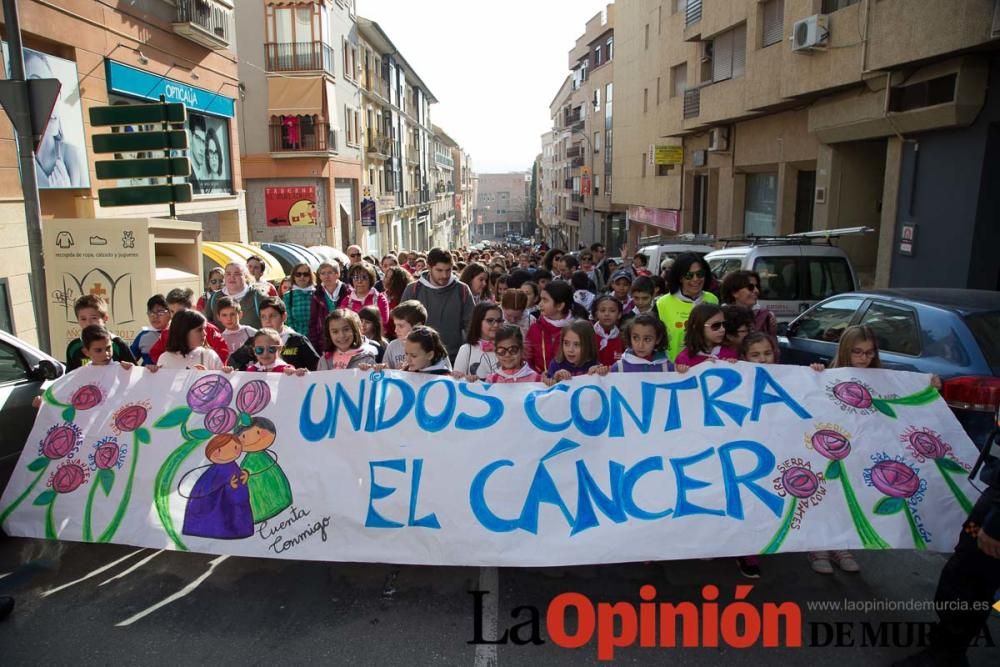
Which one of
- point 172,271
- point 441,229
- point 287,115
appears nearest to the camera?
point 172,271

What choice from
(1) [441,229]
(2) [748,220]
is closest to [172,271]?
(2) [748,220]

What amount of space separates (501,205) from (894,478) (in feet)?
468

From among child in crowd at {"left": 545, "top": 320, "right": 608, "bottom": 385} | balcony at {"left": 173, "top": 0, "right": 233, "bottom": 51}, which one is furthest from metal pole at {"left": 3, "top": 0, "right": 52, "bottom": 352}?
balcony at {"left": 173, "top": 0, "right": 233, "bottom": 51}

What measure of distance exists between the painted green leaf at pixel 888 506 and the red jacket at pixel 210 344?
15.9 feet

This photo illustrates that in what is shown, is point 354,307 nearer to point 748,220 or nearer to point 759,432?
point 759,432

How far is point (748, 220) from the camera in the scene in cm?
2139

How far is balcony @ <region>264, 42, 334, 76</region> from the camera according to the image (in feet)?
91.8

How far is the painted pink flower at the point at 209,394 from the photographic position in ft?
14.9

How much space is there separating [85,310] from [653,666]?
4.99 m

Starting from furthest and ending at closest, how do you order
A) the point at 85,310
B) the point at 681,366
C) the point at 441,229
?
the point at 441,229
the point at 85,310
the point at 681,366

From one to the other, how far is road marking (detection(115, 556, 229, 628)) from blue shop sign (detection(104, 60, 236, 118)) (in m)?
9.05

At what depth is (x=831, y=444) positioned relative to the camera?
4.07 m

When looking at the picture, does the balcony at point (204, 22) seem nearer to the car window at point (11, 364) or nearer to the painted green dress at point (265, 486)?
the car window at point (11, 364)

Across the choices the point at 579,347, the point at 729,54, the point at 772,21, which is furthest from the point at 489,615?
the point at 729,54
